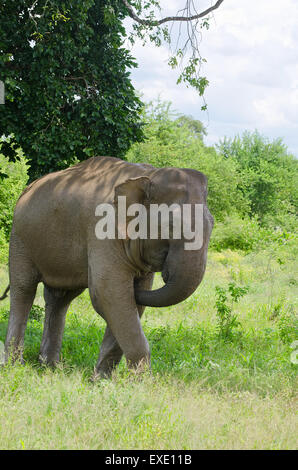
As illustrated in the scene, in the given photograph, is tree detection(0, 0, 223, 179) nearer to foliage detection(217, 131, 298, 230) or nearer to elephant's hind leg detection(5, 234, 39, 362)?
elephant's hind leg detection(5, 234, 39, 362)

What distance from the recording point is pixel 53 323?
6961 mm

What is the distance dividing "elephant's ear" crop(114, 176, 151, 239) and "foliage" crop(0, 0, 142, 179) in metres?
2.95

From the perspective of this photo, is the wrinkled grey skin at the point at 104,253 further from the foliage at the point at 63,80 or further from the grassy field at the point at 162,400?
the foliage at the point at 63,80

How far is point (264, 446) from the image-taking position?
416cm

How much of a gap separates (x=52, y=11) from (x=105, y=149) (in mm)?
2042

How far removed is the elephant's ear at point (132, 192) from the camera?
211 inches

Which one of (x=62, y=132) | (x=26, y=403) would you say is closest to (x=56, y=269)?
(x=26, y=403)

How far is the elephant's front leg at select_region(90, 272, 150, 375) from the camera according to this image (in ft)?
17.6

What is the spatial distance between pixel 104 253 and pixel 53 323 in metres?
1.91

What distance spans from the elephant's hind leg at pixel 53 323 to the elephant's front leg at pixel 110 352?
1.08 meters

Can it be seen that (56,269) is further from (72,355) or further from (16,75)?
(16,75)

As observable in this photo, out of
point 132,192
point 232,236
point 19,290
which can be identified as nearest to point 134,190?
point 132,192

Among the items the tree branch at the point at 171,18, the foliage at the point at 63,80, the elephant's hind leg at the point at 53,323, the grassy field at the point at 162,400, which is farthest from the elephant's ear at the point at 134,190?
the tree branch at the point at 171,18
